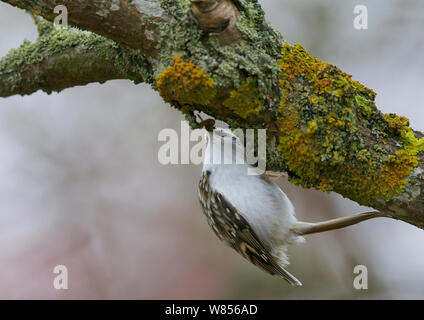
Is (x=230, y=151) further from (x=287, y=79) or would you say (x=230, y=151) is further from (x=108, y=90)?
(x=108, y=90)

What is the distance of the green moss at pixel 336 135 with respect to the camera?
1.83 meters

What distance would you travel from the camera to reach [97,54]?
2295 mm

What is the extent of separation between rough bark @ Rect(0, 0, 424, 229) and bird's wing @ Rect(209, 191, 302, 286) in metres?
0.83

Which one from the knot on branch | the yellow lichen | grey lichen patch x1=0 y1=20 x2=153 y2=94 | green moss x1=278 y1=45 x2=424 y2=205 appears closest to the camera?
the knot on branch

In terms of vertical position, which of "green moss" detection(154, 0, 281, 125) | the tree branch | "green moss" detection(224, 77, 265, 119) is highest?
the tree branch

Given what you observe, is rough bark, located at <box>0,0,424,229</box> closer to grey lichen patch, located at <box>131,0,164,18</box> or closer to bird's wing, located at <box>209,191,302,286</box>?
grey lichen patch, located at <box>131,0,164,18</box>

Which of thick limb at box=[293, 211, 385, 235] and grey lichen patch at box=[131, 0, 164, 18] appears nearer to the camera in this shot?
grey lichen patch at box=[131, 0, 164, 18]

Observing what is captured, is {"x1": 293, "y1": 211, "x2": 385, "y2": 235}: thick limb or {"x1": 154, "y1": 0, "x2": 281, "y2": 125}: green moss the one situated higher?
{"x1": 154, "y1": 0, "x2": 281, "y2": 125}: green moss

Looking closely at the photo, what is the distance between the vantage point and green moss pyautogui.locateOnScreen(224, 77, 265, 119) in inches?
69.8

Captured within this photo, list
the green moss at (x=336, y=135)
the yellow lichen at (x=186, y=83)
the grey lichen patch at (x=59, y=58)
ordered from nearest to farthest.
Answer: the yellow lichen at (x=186, y=83)
the green moss at (x=336, y=135)
the grey lichen patch at (x=59, y=58)

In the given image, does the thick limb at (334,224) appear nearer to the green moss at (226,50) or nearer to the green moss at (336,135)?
the green moss at (336,135)

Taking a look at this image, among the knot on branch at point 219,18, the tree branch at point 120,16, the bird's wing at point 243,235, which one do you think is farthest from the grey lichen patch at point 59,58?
the bird's wing at point 243,235

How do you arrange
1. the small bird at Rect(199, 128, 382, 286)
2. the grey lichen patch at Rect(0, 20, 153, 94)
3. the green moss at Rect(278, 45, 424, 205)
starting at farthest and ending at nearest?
1. the small bird at Rect(199, 128, 382, 286)
2. the grey lichen patch at Rect(0, 20, 153, 94)
3. the green moss at Rect(278, 45, 424, 205)

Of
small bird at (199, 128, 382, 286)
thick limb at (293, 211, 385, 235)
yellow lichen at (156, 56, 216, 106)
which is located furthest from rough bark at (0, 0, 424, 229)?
small bird at (199, 128, 382, 286)
